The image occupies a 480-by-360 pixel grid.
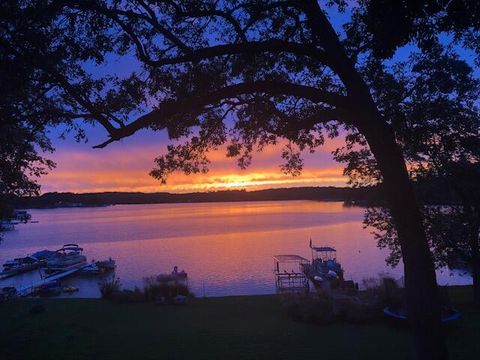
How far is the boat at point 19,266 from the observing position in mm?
55259

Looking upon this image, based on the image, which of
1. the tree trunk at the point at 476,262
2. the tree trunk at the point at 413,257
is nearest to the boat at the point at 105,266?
the tree trunk at the point at 476,262

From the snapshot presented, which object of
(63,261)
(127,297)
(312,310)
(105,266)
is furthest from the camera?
(63,261)

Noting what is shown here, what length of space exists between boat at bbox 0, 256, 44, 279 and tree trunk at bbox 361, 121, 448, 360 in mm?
55826

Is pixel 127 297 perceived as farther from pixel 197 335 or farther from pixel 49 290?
pixel 49 290

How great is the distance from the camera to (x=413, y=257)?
6.63 metres

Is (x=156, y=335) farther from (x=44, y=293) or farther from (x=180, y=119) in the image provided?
(x=44, y=293)

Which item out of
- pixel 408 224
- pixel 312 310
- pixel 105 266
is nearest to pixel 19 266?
pixel 105 266

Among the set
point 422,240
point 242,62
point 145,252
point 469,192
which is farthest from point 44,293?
point 422,240

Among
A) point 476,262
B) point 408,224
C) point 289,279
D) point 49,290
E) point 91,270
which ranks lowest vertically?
point 91,270

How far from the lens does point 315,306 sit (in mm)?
16406

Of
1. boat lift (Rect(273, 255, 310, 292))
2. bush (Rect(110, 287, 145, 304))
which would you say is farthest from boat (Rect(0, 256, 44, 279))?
bush (Rect(110, 287, 145, 304))

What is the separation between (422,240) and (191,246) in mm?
67338

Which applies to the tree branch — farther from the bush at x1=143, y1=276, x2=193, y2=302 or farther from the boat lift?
the boat lift

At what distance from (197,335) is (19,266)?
49684 mm
